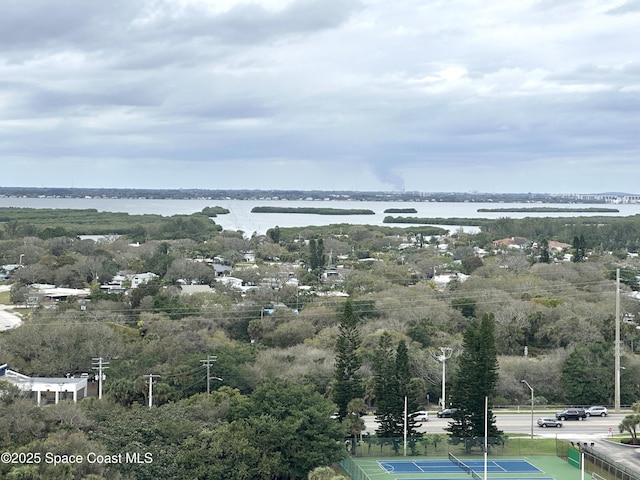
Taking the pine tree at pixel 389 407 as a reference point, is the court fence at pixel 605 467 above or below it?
below

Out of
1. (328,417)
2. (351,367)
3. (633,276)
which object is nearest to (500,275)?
(633,276)

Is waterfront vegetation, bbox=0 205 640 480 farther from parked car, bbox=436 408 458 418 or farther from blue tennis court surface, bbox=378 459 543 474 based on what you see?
blue tennis court surface, bbox=378 459 543 474

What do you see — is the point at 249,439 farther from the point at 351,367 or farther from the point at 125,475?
the point at 351,367

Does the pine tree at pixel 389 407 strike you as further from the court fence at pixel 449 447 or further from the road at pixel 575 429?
the road at pixel 575 429

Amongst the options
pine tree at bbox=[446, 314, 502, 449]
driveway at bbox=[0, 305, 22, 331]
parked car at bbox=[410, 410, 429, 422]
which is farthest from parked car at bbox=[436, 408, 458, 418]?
driveway at bbox=[0, 305, 22, 331]

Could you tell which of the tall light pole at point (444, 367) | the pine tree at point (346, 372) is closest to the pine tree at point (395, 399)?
the pine tree at point (346, 372)

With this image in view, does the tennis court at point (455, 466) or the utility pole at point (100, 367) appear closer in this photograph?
the tennis court at point (455, 466)

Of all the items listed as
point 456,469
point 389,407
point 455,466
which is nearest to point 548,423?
point 455,466
